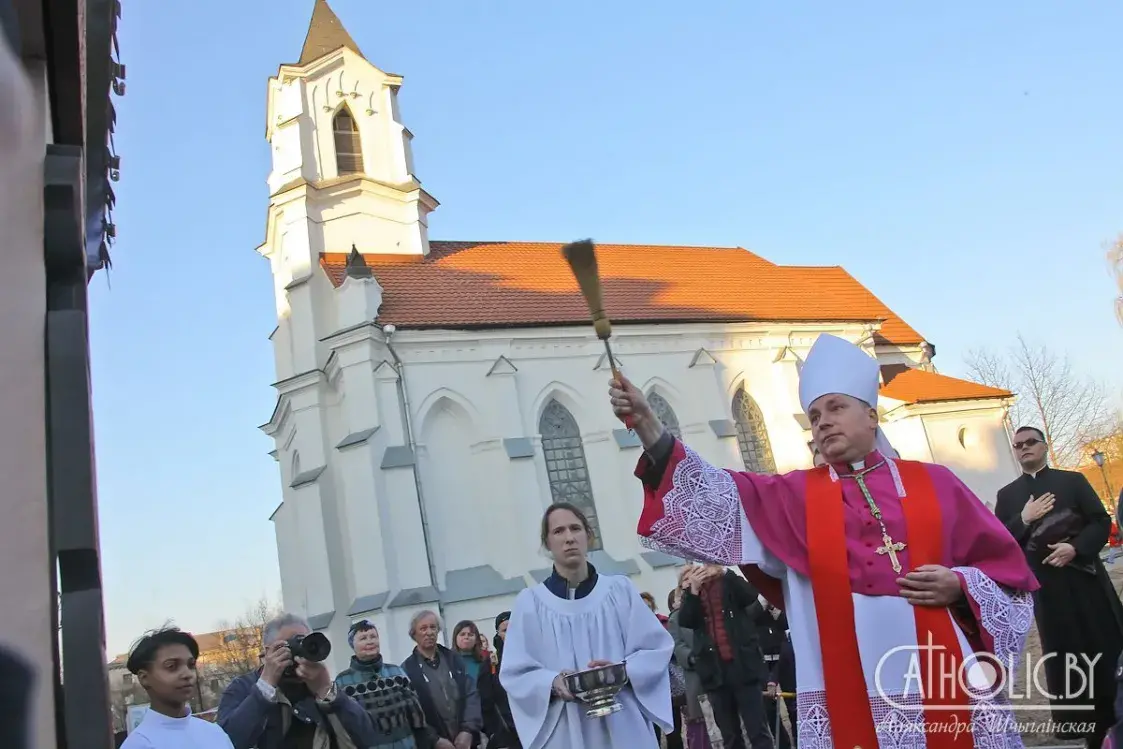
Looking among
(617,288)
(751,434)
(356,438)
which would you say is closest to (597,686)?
(356,438)

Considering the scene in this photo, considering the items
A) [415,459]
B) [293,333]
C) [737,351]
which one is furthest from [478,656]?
[737,351]

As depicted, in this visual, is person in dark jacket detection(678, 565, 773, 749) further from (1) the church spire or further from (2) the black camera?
(1) the church spire

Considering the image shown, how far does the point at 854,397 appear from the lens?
3330 millimetres

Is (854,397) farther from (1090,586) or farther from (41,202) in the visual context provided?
(1090,586)

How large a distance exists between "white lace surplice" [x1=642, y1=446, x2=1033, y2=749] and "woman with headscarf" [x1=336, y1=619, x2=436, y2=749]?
323cm

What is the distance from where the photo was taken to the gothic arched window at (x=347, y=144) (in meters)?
26.1

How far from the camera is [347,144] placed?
26.5m

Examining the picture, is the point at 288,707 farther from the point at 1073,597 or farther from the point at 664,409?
the point at 664,409

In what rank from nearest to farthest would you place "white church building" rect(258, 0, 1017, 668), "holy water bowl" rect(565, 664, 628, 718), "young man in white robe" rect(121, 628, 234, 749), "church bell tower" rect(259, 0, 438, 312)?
"young man in white robe" rect(121, 628, 234, 749), "holy water bowl" rect(565, 664, 628, 718), "white church building" rect(258, 0, 1017, 668), "church bell tower" rect(259, 0, 438, 312)

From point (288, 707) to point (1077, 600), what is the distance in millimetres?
5466

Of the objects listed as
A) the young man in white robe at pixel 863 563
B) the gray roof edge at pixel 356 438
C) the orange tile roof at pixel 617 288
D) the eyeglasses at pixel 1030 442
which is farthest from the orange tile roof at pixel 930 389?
the young man in white robe at pixel 863 563

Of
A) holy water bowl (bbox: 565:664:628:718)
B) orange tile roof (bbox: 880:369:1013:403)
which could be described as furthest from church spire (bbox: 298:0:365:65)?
holy water bowl (bbox: 565:664:628:718)

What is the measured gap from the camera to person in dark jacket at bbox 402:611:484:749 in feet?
22.0

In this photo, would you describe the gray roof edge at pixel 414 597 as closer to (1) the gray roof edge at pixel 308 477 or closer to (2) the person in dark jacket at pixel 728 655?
(1) the gray roof edge at pixel 308 477
